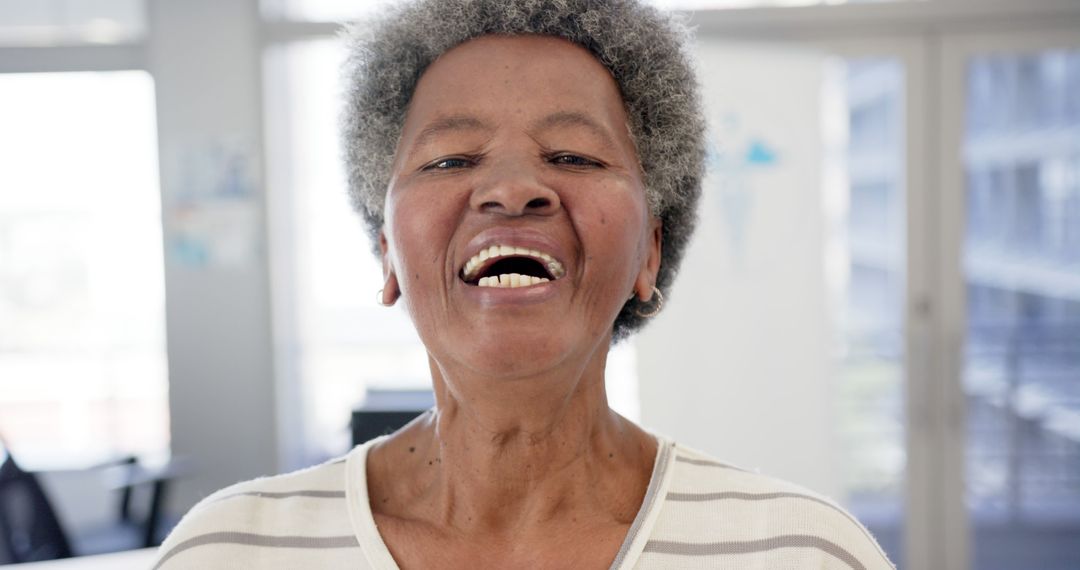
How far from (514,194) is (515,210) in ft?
0.05

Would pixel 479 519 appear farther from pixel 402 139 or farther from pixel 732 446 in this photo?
pixel 732 446

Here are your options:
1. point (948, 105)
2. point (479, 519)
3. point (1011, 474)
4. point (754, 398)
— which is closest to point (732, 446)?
point (754, 398)

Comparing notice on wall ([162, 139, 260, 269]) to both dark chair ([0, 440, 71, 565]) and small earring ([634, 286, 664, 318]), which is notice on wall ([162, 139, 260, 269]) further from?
small earring ([634, 286, 664, 318])

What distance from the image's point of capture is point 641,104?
41.9 inches

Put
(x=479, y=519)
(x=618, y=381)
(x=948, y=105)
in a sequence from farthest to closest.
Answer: (x=618, y=381) < (x=948, y=105) < (x=479, y=519)

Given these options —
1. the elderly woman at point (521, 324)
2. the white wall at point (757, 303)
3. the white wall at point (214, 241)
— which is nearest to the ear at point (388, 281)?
the elderly woman at point (521, 324)

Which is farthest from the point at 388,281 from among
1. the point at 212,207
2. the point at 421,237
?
the point at 212,207

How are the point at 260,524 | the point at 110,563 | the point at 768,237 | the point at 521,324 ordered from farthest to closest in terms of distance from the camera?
the point at 768,237, the point at 110,563, the point at 260,524, the point at 521,324

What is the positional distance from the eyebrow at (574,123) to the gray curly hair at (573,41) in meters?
0.08

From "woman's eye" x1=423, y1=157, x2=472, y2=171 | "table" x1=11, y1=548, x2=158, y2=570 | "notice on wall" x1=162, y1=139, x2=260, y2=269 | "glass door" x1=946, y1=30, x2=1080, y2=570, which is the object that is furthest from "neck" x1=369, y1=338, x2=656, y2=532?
"glass door" x1=946, y1=30, x2=1080, y2=570

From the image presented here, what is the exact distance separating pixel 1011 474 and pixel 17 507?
370cm

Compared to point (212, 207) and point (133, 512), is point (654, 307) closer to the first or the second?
point (133, 512)

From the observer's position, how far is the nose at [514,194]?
0.89 m

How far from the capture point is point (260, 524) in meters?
1.01
